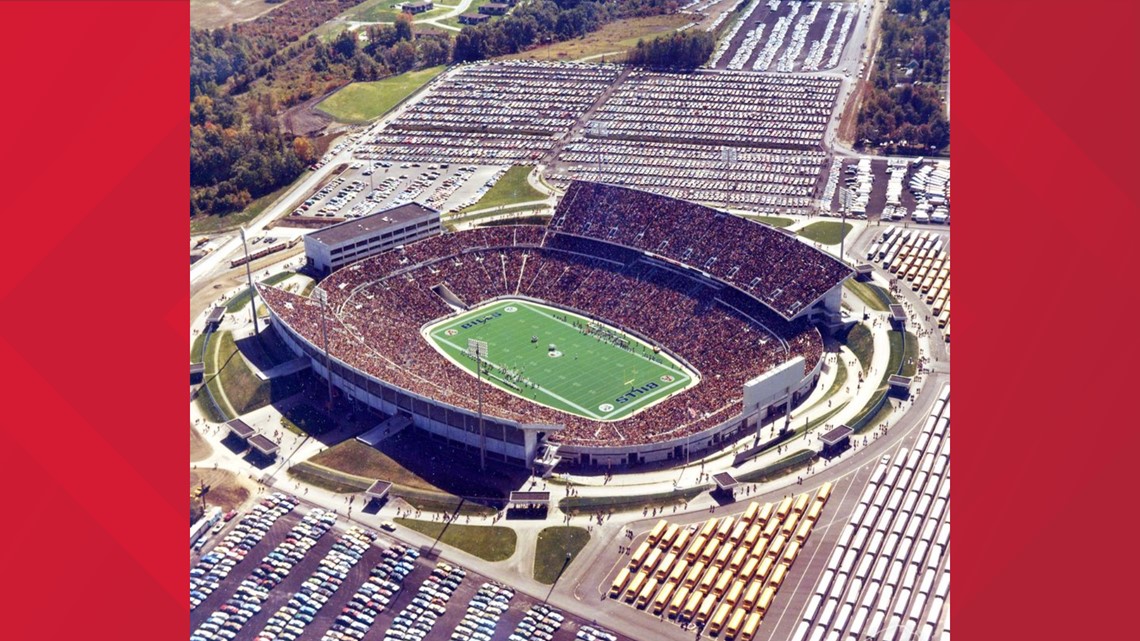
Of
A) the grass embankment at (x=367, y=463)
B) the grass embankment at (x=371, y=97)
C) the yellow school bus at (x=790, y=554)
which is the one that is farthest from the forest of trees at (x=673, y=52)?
the yellow school bus at (x=790, y=554)

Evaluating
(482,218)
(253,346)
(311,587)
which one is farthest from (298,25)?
(311,587)

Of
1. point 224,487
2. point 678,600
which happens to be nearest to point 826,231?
point 678,600

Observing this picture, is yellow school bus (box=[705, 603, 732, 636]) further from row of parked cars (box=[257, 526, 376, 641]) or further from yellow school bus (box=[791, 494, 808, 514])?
row of parked cars (box=[257, 526, 376, 641])

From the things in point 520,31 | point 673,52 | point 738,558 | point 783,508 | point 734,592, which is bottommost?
point 520,31

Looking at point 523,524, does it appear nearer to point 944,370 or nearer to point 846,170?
point 944,370

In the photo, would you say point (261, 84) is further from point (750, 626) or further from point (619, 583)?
point (750, 626)

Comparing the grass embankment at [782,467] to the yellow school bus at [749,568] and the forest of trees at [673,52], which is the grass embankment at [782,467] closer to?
the yellow school bus at [749,568]
